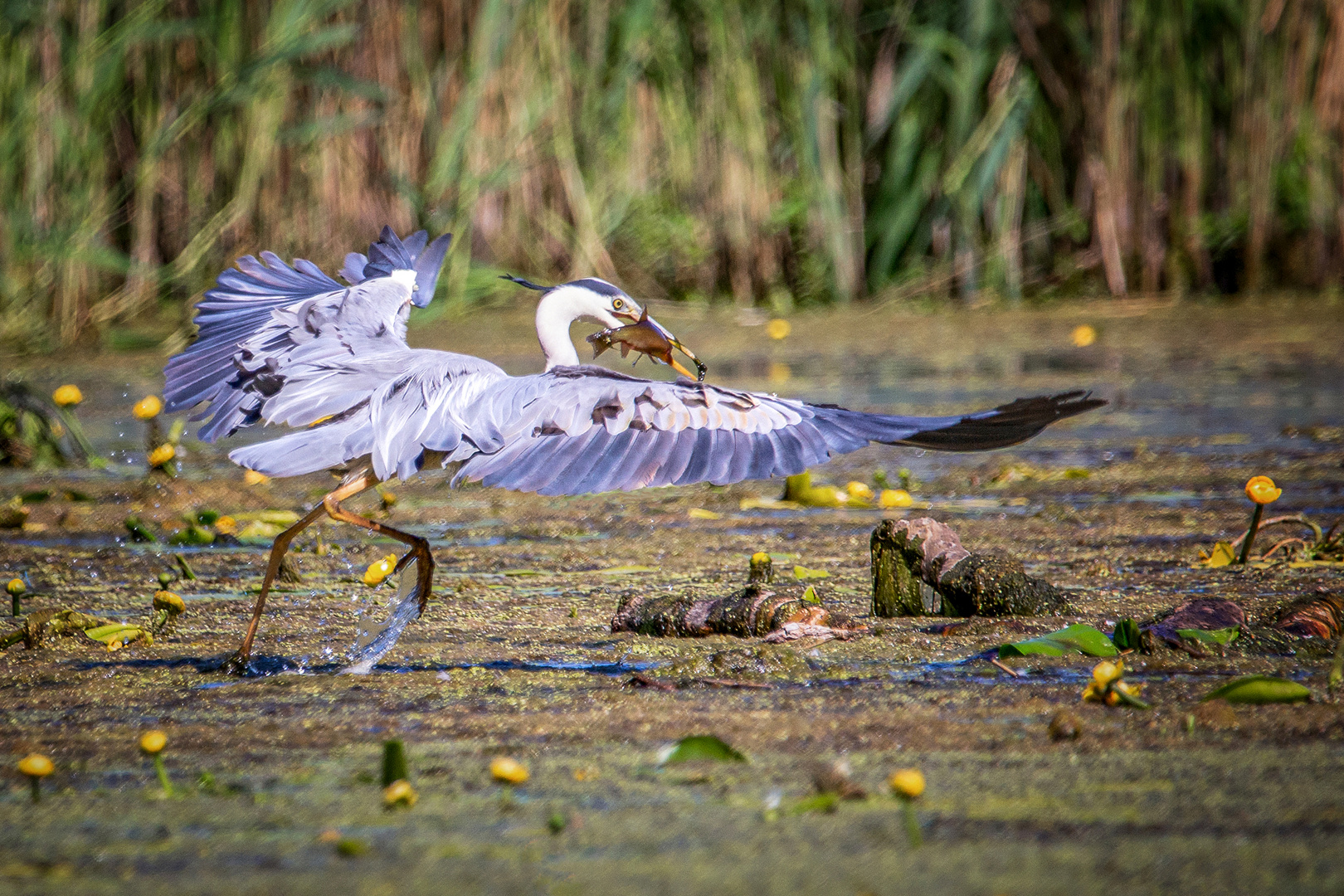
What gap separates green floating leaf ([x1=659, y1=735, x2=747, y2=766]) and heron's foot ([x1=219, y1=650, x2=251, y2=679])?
966mm

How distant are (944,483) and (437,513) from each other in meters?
1.53

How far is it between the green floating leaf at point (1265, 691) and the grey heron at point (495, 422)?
523mm

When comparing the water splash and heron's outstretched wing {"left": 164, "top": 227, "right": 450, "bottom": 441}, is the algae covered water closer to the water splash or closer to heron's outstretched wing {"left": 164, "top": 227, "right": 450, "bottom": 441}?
the water splash

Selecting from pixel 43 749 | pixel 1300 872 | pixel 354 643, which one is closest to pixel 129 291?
pixel 354 643

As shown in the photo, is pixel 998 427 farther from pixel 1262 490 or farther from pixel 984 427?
pixel 1262 490

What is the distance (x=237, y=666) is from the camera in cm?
292

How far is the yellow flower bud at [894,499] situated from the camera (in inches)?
179

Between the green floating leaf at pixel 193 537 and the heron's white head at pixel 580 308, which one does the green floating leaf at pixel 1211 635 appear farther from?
the green floating leaf at pixel 193 537

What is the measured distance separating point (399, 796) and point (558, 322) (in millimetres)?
1762

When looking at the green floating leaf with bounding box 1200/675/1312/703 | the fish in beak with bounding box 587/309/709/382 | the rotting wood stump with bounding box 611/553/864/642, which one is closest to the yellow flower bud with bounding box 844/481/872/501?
the fish in beak with bounding box 587/309/709/382

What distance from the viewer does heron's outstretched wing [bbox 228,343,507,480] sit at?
296cm

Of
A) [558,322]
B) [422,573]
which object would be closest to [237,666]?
[422,573]

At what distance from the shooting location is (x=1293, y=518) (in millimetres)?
3582

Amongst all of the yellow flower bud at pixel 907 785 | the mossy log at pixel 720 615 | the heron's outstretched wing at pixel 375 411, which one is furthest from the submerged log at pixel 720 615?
the yellow flower bud at pixel 907 785
